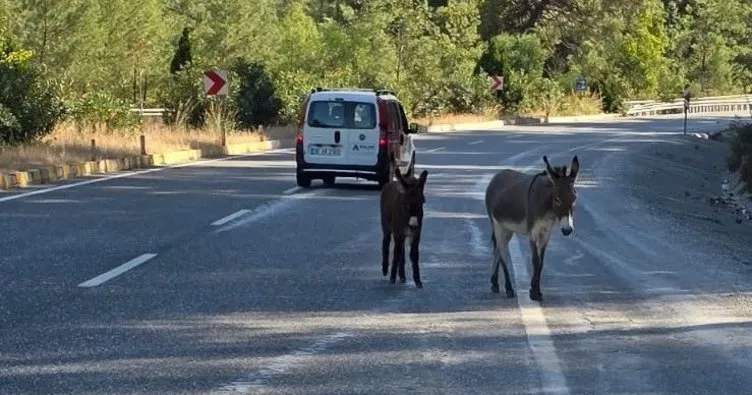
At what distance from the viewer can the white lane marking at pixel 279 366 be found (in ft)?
25.2

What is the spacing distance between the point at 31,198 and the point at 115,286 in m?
9.41

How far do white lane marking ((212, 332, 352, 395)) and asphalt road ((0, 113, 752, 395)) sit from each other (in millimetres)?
19

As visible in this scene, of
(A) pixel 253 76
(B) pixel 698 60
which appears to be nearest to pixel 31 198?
(A) pixel 253 76

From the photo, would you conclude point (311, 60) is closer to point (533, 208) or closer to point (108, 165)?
point (108, 165)

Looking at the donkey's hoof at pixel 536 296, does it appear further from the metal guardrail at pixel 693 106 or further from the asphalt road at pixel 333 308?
the metal guardrail at pixel 693 106

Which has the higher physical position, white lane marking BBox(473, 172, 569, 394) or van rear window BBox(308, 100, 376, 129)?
van rear window BBox(308, 100, 376, 129)

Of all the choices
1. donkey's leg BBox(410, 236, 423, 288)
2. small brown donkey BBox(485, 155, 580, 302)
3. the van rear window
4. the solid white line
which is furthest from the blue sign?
donkey's leg BBox(410, 236, 423, 288)

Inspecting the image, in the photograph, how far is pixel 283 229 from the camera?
16406mm

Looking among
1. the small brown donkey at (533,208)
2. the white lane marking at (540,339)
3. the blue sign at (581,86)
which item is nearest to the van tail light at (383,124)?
the white lane marking at (540,339)

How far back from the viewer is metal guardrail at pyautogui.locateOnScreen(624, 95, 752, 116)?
269ft

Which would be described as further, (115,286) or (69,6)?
(69,6)

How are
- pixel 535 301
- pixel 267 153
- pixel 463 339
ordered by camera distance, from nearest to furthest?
pixel 463 339, pixel 535 301, pixel 267 153

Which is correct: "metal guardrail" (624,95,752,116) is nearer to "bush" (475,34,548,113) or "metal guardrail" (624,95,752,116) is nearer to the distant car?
"bush" (475,34,548,113)

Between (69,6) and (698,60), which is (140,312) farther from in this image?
(698,60)
